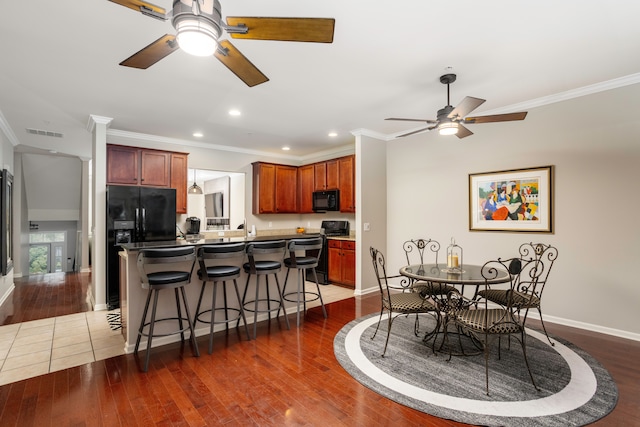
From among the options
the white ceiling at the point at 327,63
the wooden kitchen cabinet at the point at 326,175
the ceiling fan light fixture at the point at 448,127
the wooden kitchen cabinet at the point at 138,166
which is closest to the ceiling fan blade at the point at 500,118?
the ceiling fan light fixture at the point at 448,127

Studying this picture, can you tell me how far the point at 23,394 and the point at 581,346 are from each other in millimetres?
4837

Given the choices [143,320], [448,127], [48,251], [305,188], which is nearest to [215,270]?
[143,320]

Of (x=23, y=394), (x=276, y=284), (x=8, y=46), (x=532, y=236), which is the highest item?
(x=8, y=46)

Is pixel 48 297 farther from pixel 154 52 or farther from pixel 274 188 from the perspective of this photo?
pixel 154 52

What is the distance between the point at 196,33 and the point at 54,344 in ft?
11.6

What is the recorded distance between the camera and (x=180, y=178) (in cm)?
550

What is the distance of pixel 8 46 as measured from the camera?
2.62 metres

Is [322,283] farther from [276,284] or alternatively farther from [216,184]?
[216,184]

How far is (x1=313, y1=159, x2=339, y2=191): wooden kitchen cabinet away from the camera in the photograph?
618 centimetres

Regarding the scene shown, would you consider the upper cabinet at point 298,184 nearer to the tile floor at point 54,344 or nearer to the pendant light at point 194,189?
the pendant light at point 194,189

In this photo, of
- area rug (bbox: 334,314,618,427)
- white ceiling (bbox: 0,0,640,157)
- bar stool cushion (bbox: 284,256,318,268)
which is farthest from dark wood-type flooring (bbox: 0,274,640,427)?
white ceiling (bbox: 0,0,640,157)

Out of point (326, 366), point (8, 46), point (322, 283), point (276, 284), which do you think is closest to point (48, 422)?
point (326, 366)

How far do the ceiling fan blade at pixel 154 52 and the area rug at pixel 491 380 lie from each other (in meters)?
2.66

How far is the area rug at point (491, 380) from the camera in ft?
6.85
